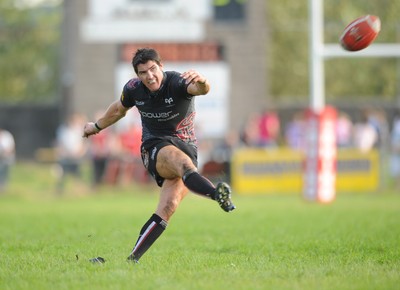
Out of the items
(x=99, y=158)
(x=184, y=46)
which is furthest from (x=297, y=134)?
(x=99, y=158)

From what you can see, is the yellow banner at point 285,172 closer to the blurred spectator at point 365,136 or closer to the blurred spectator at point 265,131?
the blurred spectator at point 365,136

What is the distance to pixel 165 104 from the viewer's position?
7781 millimetres

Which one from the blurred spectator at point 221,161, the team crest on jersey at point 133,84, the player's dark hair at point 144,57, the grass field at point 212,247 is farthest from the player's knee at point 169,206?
the blurred spectator at point 221,161

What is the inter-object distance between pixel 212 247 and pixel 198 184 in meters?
2.20

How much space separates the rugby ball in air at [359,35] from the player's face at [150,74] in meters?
2.78

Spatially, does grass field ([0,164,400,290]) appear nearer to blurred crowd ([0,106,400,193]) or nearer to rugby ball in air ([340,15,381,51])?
rugby ball in air ([340,15,381,51])

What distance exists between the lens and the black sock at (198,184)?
7.14 meters

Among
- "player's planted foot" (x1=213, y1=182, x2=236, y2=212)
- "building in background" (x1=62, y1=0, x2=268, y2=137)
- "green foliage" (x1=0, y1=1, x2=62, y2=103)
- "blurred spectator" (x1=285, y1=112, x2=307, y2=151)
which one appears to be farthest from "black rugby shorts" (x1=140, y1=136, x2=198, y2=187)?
"green foliage" (x1=0, y1=1, x2=62, y2=103)

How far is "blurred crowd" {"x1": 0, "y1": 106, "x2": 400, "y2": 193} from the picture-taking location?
22344 mm

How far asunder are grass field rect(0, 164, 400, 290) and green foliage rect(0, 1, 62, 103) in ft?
66.4

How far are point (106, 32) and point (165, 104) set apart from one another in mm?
18284

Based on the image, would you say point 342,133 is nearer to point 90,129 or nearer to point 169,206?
point 90,129

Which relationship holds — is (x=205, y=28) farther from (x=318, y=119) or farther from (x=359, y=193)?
(x=318, y=119)

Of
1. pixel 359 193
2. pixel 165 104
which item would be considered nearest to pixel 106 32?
pixel 359 193
